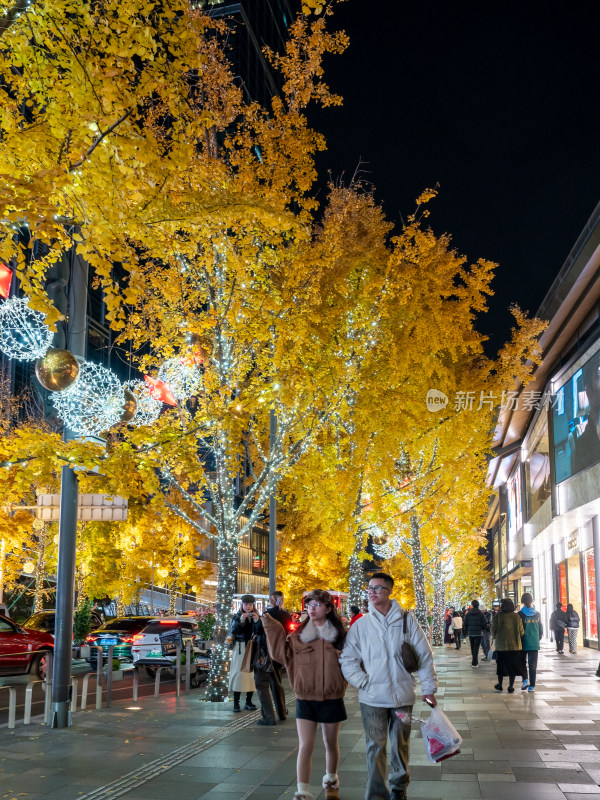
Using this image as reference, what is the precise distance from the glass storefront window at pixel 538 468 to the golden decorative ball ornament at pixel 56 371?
29.3m

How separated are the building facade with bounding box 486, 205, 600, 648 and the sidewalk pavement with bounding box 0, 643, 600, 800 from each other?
13.0 meters

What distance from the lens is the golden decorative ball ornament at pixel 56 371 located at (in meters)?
10.7

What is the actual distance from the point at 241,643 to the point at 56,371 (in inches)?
209

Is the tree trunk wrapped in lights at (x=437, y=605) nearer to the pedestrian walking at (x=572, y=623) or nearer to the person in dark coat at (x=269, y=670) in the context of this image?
the pedestrian walking at (x=572, y=623)

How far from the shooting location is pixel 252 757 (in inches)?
Answer: 352

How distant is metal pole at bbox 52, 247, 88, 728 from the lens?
1105 cm

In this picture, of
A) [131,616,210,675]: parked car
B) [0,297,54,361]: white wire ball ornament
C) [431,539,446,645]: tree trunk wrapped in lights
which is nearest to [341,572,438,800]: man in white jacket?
[0,297,54,361]: white wire ball ornament

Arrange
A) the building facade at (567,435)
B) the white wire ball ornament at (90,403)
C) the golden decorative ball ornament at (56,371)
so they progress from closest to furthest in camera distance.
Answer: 1. the golden decorative ball ornament at (56,371)
2. the white wire ball ornament at (90,403)
3. the building facade at (567,435)

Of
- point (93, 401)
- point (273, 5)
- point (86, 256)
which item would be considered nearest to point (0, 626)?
point (93, 401)

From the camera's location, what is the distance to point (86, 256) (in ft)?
27.7

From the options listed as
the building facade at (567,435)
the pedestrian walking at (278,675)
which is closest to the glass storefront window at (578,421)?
the building facade at (567,435)

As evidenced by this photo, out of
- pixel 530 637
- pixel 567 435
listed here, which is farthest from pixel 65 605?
pixel 567 435

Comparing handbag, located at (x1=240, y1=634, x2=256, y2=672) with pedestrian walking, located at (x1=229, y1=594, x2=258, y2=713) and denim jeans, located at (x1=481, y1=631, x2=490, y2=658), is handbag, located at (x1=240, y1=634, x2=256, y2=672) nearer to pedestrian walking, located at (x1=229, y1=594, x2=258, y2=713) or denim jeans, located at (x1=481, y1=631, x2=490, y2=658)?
pedestrian walking, located at (x1=229, y1=594, x2=258, y2=713)

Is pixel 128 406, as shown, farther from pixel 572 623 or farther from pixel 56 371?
pixel 572 623
